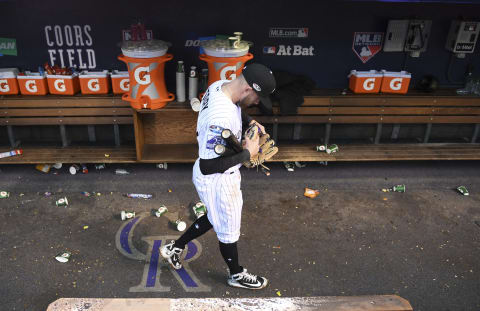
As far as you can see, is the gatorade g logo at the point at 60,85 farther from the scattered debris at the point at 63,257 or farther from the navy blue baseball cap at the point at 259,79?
the navy blue baseball cap at the point at 259,79

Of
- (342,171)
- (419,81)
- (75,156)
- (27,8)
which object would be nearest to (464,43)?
(419,81)

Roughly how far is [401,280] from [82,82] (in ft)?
15.1

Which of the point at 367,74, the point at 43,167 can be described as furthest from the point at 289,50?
the point at 43,167

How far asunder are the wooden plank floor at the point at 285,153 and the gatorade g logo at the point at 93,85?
82 centimetres

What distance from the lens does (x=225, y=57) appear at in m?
4.85

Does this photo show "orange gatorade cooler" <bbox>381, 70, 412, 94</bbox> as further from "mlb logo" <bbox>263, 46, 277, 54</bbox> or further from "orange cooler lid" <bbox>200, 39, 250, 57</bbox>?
"orange cooler lid" <bbox>200, 39, 250, 57</bbox>

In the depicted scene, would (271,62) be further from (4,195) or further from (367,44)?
(4,195)

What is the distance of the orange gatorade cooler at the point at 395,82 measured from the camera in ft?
18.8

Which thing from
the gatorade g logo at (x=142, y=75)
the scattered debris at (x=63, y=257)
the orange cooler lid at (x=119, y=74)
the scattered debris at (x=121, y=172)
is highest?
the gatorade g logo at (x=142, y=75)

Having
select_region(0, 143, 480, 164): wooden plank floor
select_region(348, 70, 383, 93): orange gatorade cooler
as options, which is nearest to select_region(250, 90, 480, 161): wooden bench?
select_region(0, 143, 480, 164): wooden plank floor

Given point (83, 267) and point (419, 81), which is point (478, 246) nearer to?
point (419, 81)

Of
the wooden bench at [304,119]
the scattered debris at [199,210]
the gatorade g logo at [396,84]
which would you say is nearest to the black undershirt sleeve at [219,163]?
the scattered debris at [199,210]

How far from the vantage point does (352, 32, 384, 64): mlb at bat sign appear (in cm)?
582

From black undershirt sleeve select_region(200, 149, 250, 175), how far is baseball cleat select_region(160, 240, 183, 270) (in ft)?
3.66
